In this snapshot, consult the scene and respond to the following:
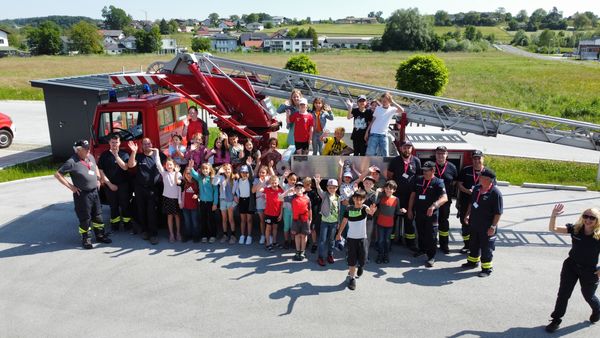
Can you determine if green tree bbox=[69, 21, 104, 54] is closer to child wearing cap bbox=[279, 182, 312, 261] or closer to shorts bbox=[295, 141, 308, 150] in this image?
shorts bbox=[295, 141, 308, 150]

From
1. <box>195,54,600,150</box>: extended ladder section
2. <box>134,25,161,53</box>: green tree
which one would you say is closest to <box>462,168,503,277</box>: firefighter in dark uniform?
<box>195,54,600,150</box>: extended ladder section

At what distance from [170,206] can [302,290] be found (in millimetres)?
2872

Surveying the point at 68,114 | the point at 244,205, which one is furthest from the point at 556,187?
the point at 68,114

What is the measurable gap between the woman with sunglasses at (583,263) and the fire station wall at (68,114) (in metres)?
11.9

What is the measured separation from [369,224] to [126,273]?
3.69 metres

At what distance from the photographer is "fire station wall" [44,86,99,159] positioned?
12961 millimetres

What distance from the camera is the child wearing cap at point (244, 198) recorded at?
7648mm

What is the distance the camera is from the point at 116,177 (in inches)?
309

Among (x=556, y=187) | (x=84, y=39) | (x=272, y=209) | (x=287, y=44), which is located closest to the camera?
(x=272, y=209)

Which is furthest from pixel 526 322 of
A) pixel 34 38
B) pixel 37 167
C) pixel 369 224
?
pixel 34 38

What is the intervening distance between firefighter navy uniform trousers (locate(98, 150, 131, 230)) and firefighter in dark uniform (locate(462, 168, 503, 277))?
223 inches

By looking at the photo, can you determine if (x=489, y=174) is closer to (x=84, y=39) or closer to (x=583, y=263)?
(x=583, y=263)

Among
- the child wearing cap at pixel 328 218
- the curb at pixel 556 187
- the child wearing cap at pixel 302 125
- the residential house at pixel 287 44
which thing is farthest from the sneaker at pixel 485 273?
the residential house at pixel 287 44

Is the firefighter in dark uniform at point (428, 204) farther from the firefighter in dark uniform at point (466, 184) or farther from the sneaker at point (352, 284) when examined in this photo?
the sneaker at point (352, 284)
